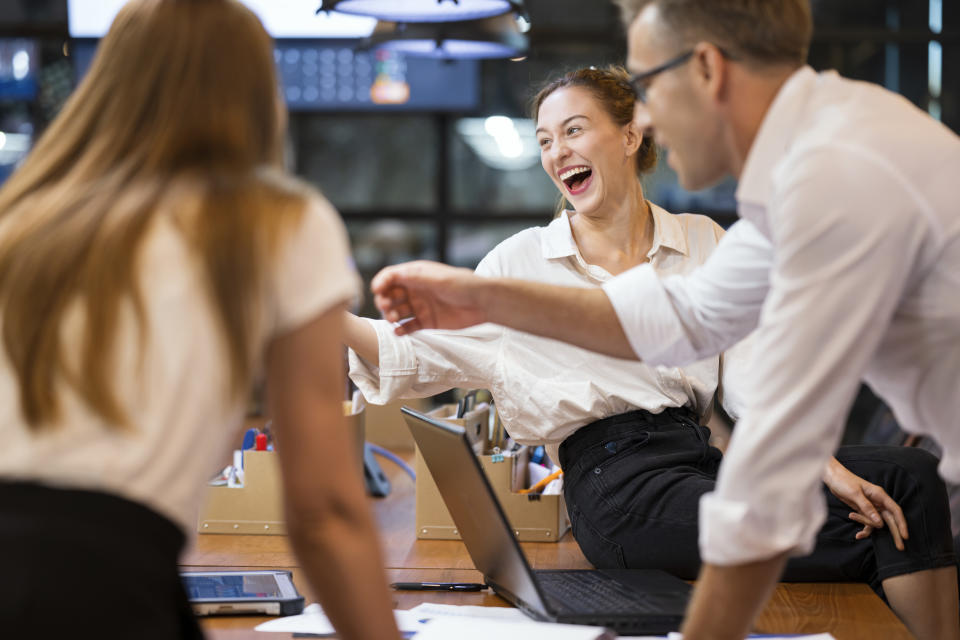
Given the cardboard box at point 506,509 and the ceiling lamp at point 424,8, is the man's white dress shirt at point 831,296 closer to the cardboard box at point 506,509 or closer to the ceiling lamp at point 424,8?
the cardboard box at point 506,509

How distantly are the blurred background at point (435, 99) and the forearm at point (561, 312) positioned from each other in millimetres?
3779

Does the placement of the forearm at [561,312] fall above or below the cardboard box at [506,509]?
above

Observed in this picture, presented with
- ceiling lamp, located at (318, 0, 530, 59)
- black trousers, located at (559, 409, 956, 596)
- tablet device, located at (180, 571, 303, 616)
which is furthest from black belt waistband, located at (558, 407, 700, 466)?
ceiling lamp, located at (318, 0, 530, 59)

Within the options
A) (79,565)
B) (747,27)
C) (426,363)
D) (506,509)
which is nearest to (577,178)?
(426,363)

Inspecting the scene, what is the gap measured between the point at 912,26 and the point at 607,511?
14.4 ft

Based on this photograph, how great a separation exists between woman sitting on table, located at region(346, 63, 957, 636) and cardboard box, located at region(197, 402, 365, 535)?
254 millimetres

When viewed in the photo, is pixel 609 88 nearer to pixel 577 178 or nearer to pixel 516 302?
pixel 577 178

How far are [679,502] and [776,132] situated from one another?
2.60 ft

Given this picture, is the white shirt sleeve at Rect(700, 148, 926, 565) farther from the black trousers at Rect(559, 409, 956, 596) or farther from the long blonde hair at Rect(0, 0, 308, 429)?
the black trousers at Rect(559, 409, 956, 596)

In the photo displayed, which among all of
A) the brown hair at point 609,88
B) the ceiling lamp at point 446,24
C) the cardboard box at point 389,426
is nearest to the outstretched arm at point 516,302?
the brown hair at point 609,88

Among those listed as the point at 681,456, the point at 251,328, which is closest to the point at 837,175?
the point at 251,328

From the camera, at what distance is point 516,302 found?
143cm

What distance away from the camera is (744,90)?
1.16 metres

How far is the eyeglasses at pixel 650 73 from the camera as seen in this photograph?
46.1 inches
